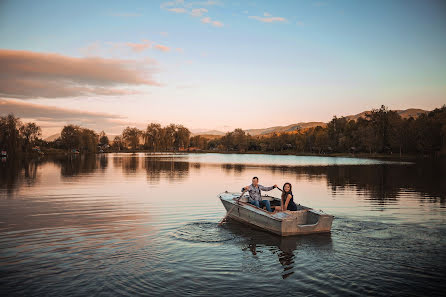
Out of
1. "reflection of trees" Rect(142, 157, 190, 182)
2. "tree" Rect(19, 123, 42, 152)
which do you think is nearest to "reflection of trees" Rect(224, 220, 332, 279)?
"reflection of trees" Rect(142, 157, 190, 182)

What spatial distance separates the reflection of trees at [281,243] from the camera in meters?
10.8

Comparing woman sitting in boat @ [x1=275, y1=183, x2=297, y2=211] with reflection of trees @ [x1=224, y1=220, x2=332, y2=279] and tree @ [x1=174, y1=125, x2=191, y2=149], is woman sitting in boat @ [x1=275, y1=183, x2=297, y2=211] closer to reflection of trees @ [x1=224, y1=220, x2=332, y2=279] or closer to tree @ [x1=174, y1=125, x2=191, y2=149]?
reflection of trees @ [x1=224, y1=220, x2=332, y2=279]

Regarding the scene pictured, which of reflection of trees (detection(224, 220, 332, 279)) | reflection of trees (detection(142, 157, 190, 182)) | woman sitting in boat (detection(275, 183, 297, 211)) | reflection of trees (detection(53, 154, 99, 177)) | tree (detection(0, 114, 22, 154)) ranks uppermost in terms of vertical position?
tree (detection(0, 114, 22, 154))

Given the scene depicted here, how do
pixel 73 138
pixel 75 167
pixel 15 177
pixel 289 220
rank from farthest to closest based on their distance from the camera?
1. pixel 73 138
2. pixel 75 167
3. pixel 15 177
4. pixel 289 220

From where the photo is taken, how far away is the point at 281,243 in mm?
12117

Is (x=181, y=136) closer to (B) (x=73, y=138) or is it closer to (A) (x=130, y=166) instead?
(B) (x=73, y=138)

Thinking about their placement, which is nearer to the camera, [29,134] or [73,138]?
[29,134]

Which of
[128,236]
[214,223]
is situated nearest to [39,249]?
[128,236]

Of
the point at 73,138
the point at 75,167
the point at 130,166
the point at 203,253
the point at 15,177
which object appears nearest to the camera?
the point at 203,253

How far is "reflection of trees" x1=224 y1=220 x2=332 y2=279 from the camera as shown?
10775 mm

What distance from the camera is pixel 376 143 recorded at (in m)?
118

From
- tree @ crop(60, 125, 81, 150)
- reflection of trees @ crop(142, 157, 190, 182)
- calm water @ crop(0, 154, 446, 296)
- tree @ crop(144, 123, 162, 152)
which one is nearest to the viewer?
calm water @ crop(0, 154, 446, 296)

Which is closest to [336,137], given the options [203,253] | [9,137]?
[9,137]

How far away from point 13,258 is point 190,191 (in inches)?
675
